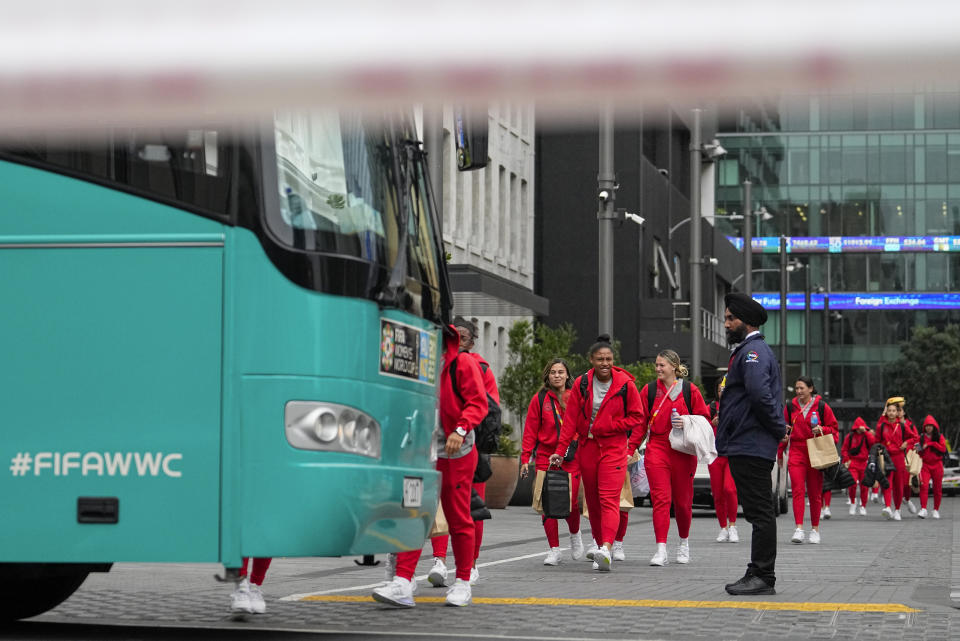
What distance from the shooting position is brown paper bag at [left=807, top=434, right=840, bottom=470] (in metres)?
18.7

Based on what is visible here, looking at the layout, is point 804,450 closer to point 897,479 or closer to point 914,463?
point 897,479

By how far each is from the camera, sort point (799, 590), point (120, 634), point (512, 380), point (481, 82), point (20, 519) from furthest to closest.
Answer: point (512, 380), point (799, 590), point (120, 634), point (20, 519), point (481, 82)

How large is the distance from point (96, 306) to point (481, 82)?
530 centimetres

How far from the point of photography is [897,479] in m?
28.9

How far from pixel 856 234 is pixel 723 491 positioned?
3318 inches

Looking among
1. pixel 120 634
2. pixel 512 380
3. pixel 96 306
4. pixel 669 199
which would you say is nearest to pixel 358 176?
pixel 96 306

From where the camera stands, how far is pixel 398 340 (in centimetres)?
829

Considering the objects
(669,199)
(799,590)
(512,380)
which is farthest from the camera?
(669,199)

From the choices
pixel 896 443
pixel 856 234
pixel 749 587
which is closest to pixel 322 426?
pixel 749 587

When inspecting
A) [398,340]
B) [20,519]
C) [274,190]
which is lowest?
[20,519]

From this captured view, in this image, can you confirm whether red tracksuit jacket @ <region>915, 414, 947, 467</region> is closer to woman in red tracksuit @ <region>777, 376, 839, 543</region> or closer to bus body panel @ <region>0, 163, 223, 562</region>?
woman in red tracksuit @ <region>777, 376, 839, 543</region>

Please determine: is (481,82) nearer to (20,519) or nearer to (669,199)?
(20,519)

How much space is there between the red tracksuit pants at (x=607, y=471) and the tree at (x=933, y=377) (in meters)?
75.1

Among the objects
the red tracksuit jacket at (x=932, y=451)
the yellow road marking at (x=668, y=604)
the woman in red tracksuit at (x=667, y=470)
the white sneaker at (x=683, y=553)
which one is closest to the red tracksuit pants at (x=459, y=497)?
the yellow road marking at (x=668, y=604)
